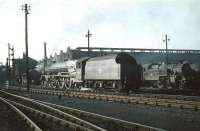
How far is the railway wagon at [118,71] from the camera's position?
33000 mm

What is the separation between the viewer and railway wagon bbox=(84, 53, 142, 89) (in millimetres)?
33000

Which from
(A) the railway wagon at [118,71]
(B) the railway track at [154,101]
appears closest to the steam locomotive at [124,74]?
(A) the railway wagon at [118,71]

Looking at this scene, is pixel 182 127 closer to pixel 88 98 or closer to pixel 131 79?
pixel 88 98

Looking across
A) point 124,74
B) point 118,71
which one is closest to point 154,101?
point 124,74

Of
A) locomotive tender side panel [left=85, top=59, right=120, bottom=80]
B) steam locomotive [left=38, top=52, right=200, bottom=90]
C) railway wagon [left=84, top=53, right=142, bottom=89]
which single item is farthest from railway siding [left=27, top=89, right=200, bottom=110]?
steam locomotive [left=38, top=52, right=200, bottom=90]

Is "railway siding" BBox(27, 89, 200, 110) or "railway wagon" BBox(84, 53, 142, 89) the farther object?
"railway wagon" BBox(84, 53, 142, 89)

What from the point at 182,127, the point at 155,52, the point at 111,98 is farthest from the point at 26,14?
the point at 155,52

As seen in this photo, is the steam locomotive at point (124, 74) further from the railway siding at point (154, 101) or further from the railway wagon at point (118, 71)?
the railway siding at point (154, 101)

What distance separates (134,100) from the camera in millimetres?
23109

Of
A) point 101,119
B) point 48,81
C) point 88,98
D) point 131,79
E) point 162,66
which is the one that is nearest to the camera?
point 101,119

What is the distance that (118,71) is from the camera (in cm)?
3319

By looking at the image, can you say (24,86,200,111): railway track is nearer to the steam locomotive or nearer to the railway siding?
the railway siding

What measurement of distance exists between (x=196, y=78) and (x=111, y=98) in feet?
47.4

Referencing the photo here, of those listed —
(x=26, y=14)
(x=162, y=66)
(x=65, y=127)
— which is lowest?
(x=65, y=127)
